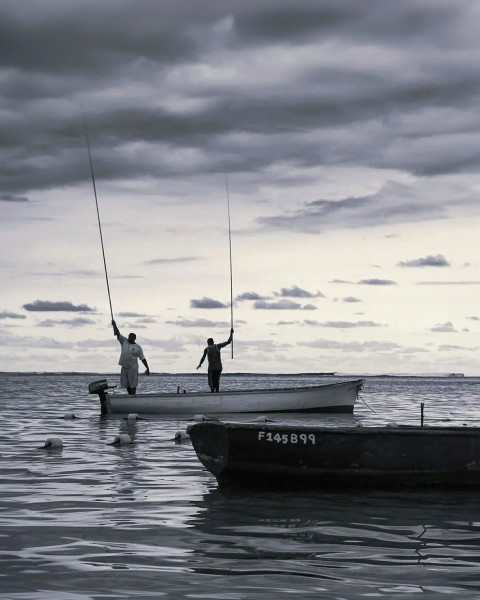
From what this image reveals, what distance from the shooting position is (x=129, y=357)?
98.2 feet

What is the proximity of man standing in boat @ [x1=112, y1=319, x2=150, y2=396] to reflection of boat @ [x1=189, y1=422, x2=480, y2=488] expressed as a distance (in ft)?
50.4

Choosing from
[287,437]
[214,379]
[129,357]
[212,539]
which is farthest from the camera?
[214,379]

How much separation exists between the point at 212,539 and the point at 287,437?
13.1 feet

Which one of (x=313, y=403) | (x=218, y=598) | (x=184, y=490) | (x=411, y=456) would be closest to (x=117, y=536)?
(x=218, y=598)

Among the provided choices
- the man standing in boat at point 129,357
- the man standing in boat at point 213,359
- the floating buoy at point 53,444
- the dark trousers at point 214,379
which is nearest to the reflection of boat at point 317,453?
the floating buoy at point 53,444

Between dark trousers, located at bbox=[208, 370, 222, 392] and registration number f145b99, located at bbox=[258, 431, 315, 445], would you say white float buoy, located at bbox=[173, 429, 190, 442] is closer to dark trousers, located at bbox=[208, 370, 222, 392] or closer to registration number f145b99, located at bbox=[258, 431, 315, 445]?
registration number f145b99, located at bbox=[258, 431, 315, 445]

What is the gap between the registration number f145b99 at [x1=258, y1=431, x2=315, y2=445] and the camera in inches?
541

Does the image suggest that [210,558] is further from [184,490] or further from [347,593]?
[184,490]

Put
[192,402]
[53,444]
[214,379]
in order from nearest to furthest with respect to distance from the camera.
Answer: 1. [53,444]
2. [192,402]
3. [214,379]

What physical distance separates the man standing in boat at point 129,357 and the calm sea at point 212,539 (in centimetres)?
1286

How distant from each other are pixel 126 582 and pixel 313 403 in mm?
→ 26295

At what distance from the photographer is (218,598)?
745cm

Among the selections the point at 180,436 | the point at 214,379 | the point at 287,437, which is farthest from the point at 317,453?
the point at 214,379

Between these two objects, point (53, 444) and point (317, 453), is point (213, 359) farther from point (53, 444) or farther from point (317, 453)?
point (317, 453)
